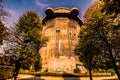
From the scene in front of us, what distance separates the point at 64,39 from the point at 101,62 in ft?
104

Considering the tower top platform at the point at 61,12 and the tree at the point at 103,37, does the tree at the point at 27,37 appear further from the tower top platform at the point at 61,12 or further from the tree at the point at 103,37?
the tower top platform at the point at 61,12

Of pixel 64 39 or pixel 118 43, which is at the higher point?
pixel 64 39

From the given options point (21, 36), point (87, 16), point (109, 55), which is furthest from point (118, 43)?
point (21, 36)

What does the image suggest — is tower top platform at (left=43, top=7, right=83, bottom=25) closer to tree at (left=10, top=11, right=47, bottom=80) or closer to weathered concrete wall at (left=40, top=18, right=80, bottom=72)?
weathered concrete wall at (left=40, top=18, right=80, bottom=72)

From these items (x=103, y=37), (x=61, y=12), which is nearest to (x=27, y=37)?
(x=103, y=37)

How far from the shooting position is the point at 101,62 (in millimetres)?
23750

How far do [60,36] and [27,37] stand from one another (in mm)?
29084

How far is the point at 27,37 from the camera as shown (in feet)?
88.7

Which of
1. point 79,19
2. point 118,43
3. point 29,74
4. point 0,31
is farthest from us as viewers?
point 79,19

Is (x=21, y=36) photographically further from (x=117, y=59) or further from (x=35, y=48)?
(x=117, y=59)

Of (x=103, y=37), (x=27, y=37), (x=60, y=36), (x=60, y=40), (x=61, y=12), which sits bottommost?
(x=103, y=37)

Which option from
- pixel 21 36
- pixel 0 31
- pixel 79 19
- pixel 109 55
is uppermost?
pixel 79 19

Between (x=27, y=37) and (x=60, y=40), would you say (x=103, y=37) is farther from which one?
(x=60, y=40)

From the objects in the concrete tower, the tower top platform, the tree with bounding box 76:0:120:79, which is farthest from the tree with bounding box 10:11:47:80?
the tower top platform
